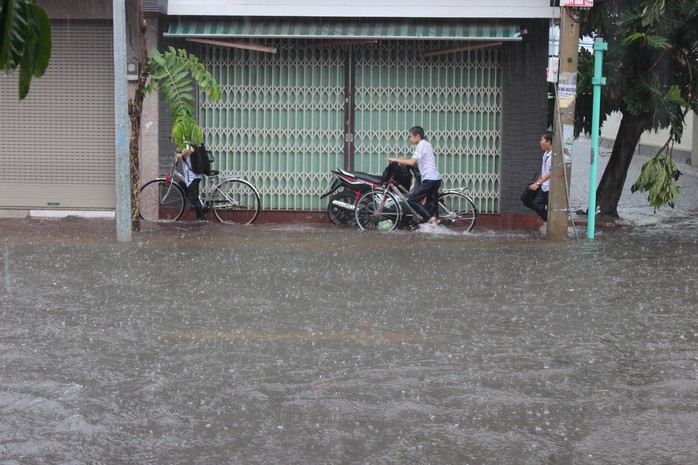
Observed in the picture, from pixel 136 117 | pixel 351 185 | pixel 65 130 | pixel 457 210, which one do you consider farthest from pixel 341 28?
pixel 65 130

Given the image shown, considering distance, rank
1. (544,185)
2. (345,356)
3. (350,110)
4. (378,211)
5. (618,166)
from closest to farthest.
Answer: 1. (345,356)
2. (544,185)
3. (378,211)
4. (350,110)
5. (618,166)

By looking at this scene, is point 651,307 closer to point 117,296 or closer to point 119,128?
point 117,296

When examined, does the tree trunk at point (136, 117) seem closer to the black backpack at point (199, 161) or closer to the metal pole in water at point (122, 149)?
the metal pole in water at point (122, 149)

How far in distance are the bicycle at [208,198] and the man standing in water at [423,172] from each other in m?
2.36

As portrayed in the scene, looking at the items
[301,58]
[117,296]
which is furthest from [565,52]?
[117,296]

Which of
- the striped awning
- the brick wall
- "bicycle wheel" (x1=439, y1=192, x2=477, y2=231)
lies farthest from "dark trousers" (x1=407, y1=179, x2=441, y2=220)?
the striped awning

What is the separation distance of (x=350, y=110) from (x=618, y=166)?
4.42 meters

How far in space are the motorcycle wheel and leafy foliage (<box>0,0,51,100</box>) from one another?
1195 centimetres

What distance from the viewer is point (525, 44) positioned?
48.9 ft

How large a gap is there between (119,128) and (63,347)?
549 cm

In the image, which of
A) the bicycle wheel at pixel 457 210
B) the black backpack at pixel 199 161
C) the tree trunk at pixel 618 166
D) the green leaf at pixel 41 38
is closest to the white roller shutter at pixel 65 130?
the black backpack at pixel 199 161

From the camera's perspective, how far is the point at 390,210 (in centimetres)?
1436

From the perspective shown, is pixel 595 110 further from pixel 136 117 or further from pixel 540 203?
pixel 136 117

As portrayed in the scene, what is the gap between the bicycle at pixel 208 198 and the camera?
48.8 ft
